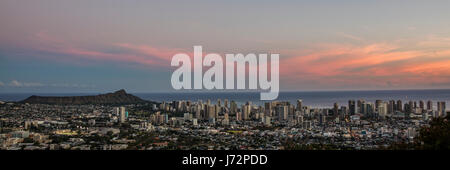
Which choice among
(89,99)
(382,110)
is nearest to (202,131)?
(382,110)

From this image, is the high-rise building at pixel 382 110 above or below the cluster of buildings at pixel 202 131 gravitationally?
above

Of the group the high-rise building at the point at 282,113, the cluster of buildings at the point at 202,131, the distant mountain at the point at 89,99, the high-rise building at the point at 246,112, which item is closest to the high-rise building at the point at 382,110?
the cluster of buildings at the point at 202,131

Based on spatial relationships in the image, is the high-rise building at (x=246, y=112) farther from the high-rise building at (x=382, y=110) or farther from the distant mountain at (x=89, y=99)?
the distant mountain at (x=89, y=99)

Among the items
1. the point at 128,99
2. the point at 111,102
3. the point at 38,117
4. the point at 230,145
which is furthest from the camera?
the point at 128,99

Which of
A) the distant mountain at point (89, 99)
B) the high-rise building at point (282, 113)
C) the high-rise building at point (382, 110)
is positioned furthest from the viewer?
the distant mountain at point (89, 99)

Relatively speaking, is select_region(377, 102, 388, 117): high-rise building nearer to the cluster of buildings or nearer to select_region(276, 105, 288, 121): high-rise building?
the cluster of buildings

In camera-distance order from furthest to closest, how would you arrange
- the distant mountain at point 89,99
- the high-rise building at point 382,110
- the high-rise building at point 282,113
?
the distant mountain at point 89,99, the high-rise building at point 282,113, the high-rise building at point 382,110
